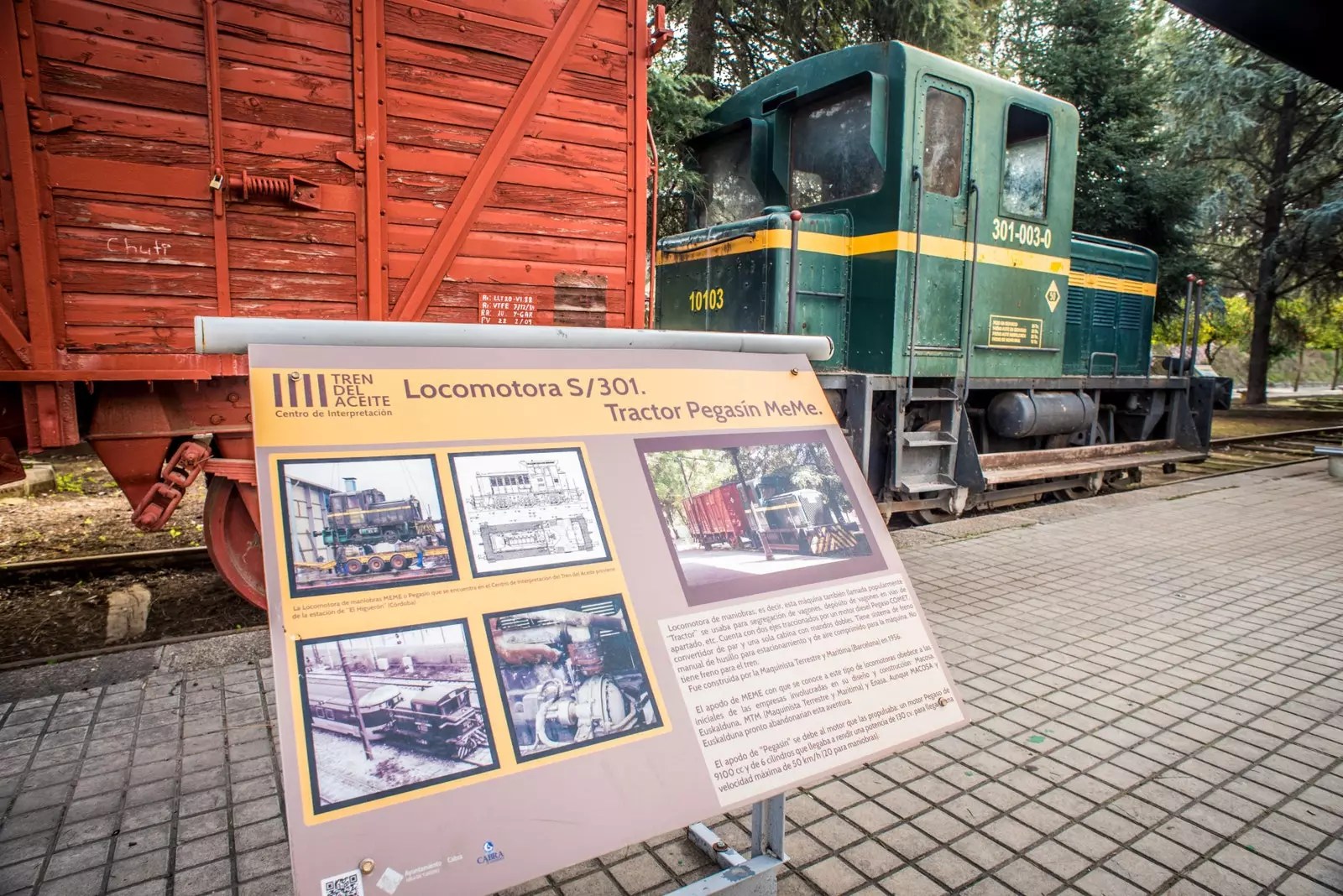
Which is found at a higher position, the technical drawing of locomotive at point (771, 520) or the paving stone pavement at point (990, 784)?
Result: the technical drawing of locomotive at point (771, 520)

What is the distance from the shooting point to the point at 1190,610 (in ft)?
14.5

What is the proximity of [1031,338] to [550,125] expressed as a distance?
176 inches

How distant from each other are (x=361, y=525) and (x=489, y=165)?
2.68 m

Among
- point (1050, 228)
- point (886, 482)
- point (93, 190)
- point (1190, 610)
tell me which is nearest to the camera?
point (93, 190)

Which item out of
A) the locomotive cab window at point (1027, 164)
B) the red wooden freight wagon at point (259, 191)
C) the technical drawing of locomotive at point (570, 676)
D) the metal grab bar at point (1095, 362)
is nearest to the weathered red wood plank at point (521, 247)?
the red wooden freight wagon at point (259, 191)

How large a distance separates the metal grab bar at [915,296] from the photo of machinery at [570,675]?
4.24 meters

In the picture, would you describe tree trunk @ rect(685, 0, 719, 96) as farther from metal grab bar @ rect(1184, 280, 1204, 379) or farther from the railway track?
the railway track

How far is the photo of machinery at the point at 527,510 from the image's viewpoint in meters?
1.35

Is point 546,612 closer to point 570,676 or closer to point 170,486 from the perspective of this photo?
point 570,676

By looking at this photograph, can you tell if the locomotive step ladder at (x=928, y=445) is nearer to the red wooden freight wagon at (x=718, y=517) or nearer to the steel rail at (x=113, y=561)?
the red wooden freight wagon at (x=718, y=517)

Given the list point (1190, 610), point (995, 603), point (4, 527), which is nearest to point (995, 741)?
point (995, 603)

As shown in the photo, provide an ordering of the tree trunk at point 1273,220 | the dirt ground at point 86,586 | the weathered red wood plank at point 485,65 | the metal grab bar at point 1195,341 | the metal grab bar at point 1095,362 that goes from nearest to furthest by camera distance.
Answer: the weathered red wood plank at point 485,65 → the dirt ground at point 86,586 → the metal grab bar at point 1095,362 → the metal grab bar at point 1195,341 → the tree trunk at point 1273,220

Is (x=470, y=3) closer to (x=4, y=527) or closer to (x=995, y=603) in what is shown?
(x=995, y=603)

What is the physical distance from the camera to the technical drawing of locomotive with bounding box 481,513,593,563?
1.35 metres
